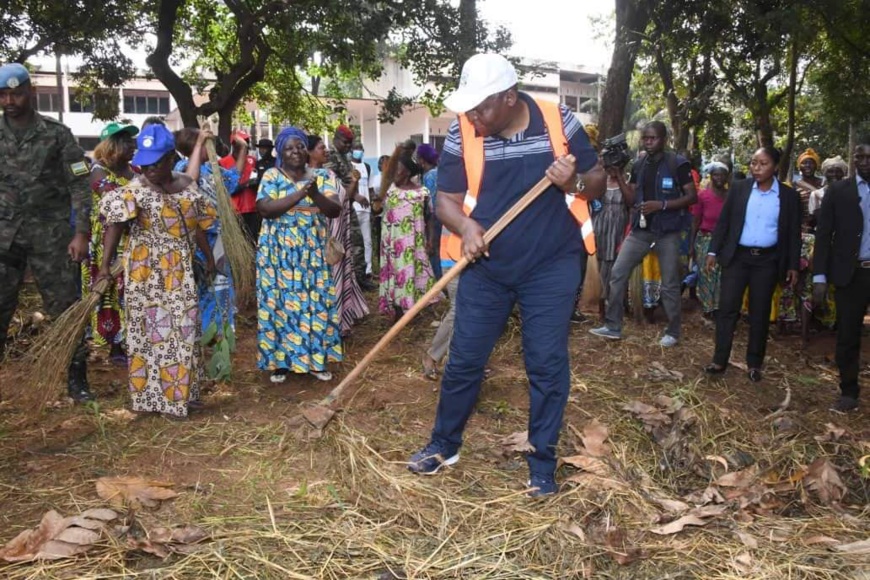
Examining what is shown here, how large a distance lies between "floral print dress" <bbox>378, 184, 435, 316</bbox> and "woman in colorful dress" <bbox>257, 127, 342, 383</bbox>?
2167mm

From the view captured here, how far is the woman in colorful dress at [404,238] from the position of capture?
7402mm

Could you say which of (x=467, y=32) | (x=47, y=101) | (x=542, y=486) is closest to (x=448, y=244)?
(x=542, y=486)

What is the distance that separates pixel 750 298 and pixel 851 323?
30.6 inches

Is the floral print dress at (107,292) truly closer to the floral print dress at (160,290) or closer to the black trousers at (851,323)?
the floral print dress at (160,290)

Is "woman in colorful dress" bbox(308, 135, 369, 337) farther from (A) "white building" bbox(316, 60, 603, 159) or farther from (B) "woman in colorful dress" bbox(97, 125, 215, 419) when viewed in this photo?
(A) "white building" bbox(316, 60, 603, 159)

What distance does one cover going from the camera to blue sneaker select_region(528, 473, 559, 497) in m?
3.29

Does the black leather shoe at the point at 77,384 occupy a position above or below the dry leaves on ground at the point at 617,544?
above

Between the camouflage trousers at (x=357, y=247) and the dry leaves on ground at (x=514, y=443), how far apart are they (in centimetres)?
508

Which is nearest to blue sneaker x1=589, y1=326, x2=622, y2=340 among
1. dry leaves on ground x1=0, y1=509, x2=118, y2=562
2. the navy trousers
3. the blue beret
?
the navy trousers

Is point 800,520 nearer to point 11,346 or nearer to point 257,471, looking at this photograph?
point 257,471

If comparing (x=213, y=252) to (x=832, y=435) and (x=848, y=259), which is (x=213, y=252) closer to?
(x=832, y=435)

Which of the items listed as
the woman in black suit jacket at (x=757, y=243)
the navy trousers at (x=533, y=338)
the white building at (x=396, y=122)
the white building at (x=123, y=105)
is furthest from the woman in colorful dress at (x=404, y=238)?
the white building at (x=123, y=105)

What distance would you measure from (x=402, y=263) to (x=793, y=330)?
4.13 meters

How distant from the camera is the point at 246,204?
788 cm
